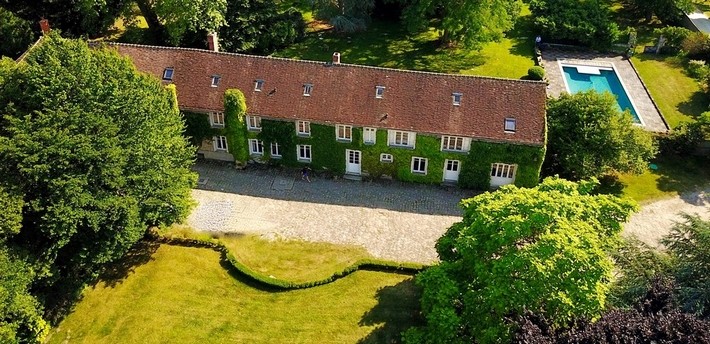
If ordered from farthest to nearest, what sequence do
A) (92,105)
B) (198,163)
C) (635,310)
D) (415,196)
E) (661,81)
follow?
(661,81), (198,163), (415,196), (92,105), (635,310)

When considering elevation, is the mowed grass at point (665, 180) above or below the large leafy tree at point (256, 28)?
below

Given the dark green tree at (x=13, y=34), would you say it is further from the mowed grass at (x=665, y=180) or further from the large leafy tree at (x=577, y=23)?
the mowed grass at (x=665, y=180)

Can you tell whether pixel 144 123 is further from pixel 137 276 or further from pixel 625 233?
pixel 625 233

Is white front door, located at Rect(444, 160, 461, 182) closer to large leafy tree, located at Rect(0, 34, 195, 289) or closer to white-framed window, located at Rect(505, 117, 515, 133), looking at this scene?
white-framed window, located at Rect(505, 117, 515, 133)

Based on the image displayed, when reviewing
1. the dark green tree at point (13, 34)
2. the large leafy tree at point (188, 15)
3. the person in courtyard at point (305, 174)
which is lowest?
the person in courtyard at point (305, 174)

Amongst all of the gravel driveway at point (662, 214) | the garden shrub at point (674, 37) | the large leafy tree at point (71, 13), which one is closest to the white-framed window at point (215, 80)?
the large leafy tree at point (71, 13)

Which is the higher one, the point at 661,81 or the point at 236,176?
the point at 661,81

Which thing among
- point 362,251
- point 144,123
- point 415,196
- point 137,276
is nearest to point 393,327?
point 362,251

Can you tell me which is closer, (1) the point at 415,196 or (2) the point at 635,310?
(2) the point at 635,310

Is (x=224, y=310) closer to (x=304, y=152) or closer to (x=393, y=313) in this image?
(x=393, y=313)
